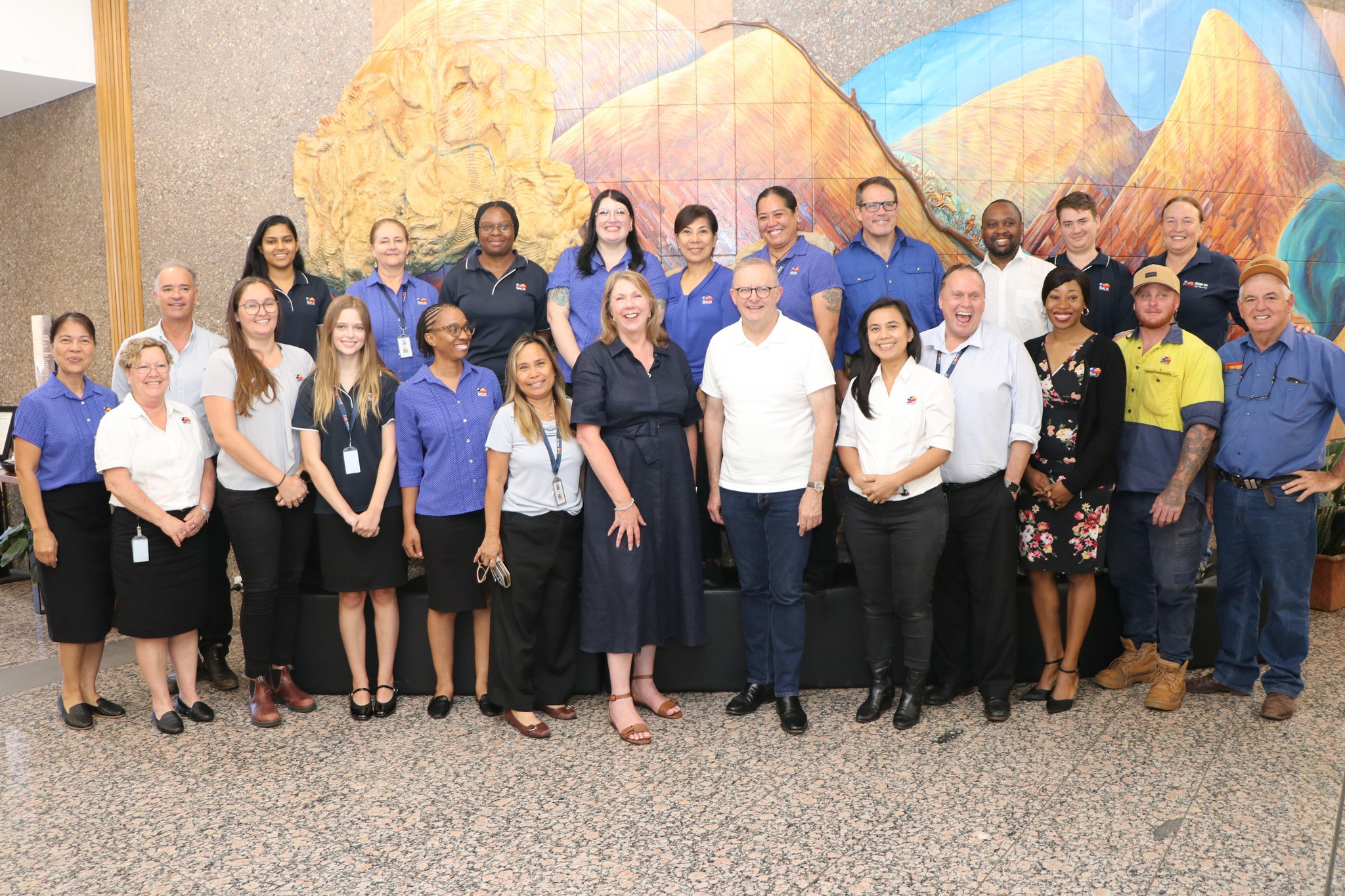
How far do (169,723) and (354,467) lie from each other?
44.6 inches

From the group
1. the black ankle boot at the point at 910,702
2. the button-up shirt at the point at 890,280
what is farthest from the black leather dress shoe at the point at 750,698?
the button-up shirt at the point at 890,280

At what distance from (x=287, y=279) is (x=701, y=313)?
1.79m

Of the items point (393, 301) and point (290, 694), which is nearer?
point (290, 694)

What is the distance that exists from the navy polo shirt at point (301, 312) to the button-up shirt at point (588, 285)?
104 cm

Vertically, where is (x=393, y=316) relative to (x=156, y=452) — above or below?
above

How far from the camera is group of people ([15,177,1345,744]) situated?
10.6ft

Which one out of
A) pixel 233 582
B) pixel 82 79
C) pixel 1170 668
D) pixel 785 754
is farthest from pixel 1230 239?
Result: pixel 82 79

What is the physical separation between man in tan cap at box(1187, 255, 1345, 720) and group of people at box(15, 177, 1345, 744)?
0.01 metres

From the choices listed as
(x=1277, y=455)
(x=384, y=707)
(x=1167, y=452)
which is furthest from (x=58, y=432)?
(x=1277, y=455)

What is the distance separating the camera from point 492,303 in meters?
3.85

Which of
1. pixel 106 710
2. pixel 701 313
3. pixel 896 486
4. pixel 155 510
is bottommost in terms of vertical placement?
pixel 106 710

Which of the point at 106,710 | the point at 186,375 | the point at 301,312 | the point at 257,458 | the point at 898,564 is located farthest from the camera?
the point at 301,312

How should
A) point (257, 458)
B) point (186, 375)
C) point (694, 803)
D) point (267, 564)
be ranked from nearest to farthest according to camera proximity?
point (694, 803)
point (257, 458)
point (267, 564)
point (186, 375)

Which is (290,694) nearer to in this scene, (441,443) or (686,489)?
(441,443)
